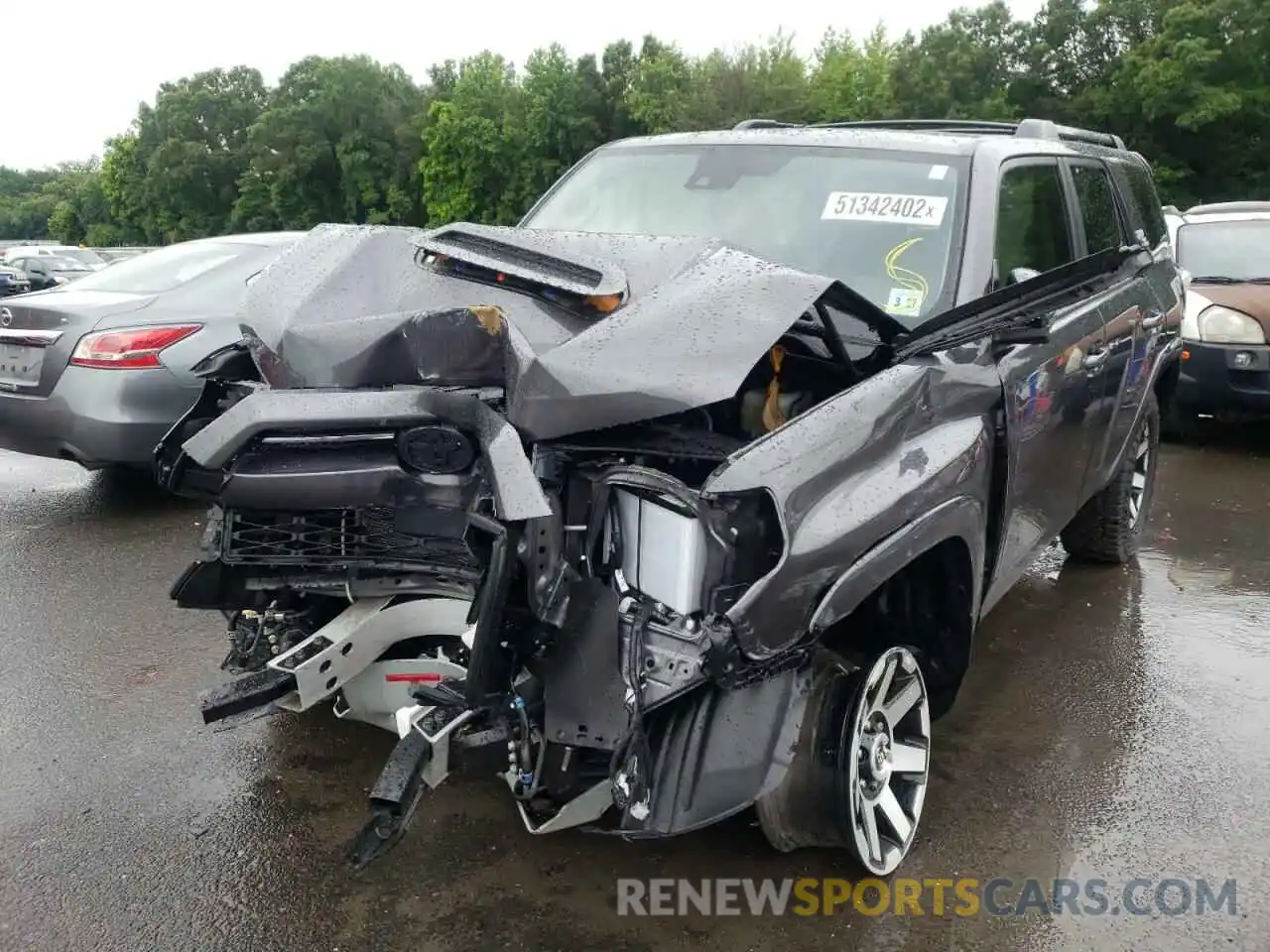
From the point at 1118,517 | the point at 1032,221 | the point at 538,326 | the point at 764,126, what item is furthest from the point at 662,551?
the point at 1118,517

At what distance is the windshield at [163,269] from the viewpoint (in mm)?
6316

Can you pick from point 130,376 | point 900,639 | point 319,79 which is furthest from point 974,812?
point 319,79

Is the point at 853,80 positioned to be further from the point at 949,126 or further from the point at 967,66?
the point at 949,126

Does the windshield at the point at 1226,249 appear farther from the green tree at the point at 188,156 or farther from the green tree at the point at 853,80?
the green tree at the point at 188,156

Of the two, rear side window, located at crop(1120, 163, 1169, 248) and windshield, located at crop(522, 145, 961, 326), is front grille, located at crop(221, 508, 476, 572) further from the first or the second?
rear side window, located at crop(1120, 163, 1169, 248)

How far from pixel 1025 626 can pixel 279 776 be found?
3.15 metres

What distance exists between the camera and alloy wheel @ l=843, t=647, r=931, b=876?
2.65 meters

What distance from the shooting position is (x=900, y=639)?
9.71 ft

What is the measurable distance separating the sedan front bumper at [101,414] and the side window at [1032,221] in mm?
4335

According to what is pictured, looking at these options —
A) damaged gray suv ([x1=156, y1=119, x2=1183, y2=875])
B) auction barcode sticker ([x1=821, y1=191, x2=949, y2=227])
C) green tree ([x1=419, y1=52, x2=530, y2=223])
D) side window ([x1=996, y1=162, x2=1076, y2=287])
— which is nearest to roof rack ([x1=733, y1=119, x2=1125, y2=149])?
side window ([x1=996, y1=162, x2=1076, y2=287])

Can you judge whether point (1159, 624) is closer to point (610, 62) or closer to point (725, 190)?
point (725, 190)

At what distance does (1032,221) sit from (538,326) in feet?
6.79

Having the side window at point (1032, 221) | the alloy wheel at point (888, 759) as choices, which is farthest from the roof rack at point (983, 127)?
the alloy wheel at point (888, 759)

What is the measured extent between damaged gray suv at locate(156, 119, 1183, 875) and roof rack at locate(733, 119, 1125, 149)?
882 mm
